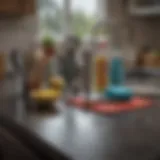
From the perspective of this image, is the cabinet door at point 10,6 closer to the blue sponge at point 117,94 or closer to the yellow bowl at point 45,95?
the yellow bowl at point 45,95

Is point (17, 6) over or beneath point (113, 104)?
over

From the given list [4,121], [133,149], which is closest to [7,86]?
[4,121]

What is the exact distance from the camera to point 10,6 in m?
2.26

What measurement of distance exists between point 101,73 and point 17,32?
61 cm

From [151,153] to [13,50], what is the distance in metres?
1.45

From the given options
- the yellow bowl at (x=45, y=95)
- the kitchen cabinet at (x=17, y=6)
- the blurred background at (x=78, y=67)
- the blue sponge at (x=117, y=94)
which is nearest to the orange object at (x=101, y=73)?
the blurred background at (x=78, y=67)

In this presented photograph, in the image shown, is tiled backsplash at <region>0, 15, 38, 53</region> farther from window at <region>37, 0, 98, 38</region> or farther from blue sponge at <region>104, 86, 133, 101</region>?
blue sponge at <region>104, 86, 133, 101</region>

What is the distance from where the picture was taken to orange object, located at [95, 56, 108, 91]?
2.29 meters

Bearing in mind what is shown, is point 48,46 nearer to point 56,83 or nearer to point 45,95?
point 56,83

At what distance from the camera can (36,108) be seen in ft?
6.73

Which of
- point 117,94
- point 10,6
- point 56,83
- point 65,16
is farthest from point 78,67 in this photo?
point 65,16

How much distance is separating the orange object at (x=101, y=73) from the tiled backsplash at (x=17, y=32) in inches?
20.5

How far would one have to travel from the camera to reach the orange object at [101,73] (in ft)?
7.53

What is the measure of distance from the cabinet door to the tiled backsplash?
0.79 feet
